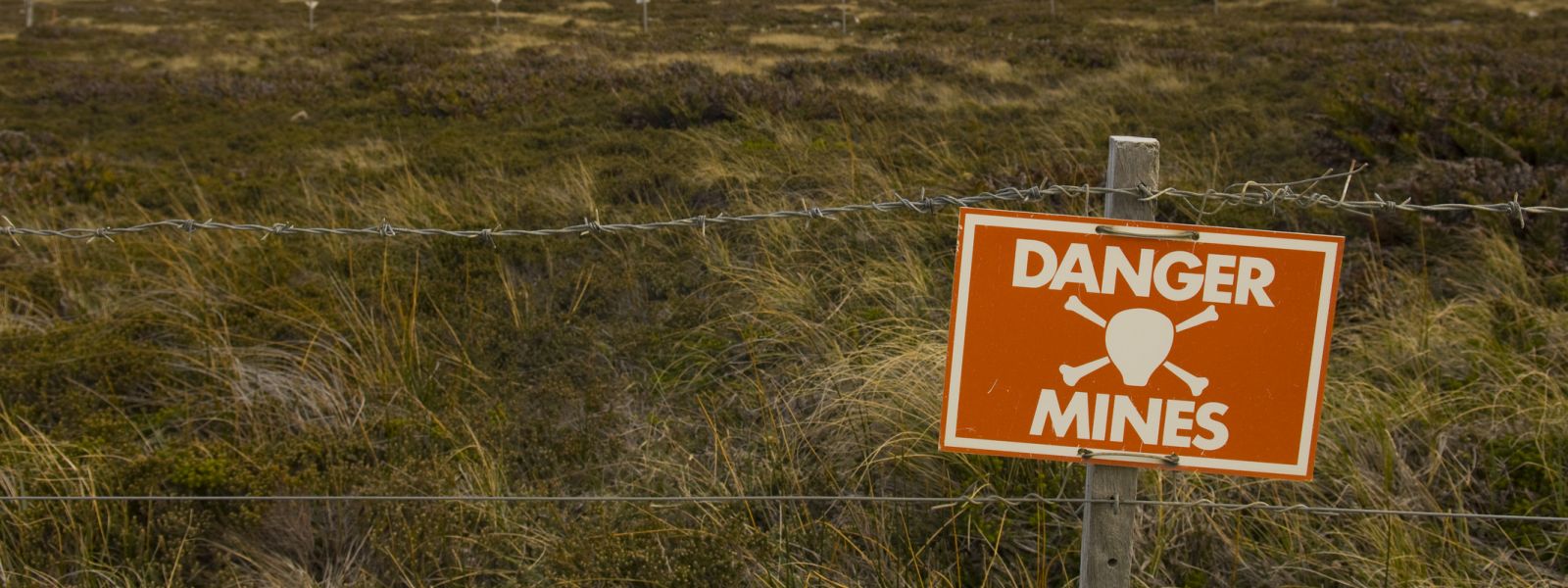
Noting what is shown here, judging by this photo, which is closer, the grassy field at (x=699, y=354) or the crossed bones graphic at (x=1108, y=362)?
the crossed bones graphic at (x=1108, y=362)

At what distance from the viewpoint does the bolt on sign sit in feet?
6.42

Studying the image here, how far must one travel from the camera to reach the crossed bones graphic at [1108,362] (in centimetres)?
199

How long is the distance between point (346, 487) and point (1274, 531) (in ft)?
8.99

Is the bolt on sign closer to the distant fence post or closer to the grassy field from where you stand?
the distant fence post

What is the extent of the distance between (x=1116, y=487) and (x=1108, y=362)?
274 mm

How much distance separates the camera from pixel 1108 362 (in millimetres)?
2018

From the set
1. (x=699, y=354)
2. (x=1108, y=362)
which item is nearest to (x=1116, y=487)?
(x=1108, y=362)

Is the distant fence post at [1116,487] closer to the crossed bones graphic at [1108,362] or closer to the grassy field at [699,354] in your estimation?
the crossed bones graphic at [1108,362]

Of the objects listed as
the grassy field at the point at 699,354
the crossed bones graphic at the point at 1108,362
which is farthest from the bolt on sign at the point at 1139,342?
the grassy field at the point at 699,354

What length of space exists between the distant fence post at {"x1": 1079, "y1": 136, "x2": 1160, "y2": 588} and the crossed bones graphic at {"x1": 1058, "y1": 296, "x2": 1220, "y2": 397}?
0.52 ft

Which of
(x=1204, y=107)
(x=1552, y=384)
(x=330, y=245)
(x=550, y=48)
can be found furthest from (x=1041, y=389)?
(x=550, y=48)

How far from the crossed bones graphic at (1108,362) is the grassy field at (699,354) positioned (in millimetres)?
886

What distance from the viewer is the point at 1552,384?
3.90 m

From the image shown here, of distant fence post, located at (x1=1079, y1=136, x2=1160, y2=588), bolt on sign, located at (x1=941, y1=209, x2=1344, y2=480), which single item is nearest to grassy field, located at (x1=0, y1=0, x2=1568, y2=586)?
distant fence post, located at (x1=1079, y1=136, x2=1160, y2=588)
